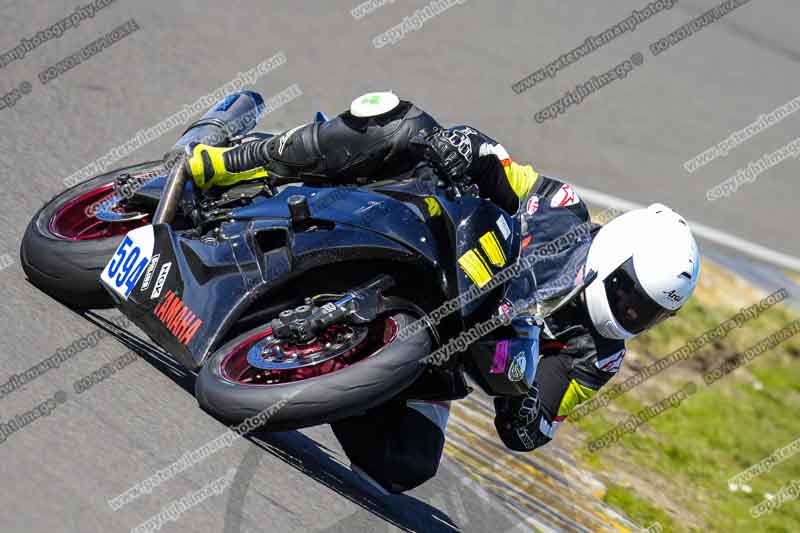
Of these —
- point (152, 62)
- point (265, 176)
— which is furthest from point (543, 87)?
point (265, 176)

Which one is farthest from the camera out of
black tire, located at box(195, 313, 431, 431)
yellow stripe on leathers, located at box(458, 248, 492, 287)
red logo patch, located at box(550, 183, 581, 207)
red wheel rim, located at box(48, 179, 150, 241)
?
red logo patch, located at box(550, 183, 581, 207)

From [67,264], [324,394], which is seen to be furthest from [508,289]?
[67,264]

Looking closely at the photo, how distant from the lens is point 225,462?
4.88 meters

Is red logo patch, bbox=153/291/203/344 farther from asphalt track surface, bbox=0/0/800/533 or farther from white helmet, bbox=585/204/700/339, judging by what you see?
white helmet, bbox=585/204/700/339

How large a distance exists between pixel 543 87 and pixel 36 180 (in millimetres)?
4674

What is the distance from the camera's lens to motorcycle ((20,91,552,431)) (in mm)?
4344

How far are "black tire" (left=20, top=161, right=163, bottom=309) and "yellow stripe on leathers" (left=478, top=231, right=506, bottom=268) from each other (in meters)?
1.87

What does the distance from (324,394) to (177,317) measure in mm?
1062

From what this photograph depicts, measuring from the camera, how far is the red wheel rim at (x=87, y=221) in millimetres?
5750

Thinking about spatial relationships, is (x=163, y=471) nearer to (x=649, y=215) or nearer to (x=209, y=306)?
(x=209, y=306)

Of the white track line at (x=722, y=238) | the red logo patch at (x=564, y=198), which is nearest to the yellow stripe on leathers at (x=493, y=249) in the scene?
the red logo patch at (x=564, y=198)

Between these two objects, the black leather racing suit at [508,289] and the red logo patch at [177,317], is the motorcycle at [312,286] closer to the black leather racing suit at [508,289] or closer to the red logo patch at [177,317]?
the red logo patch at [177,317]

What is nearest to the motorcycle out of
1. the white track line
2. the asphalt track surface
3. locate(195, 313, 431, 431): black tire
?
locate(195, 313, 431, 431): black tire

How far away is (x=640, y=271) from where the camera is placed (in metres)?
5.15
